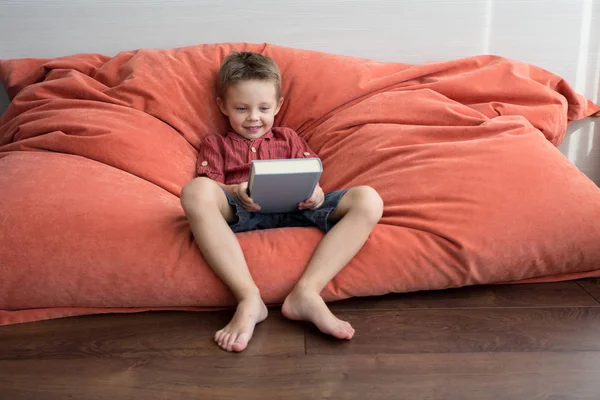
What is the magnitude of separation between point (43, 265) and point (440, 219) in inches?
34.4

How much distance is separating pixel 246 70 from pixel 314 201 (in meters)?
0.47

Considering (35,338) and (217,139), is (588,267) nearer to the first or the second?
(217,139)

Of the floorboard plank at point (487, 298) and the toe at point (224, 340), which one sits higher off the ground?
the toe at point (224, 340)

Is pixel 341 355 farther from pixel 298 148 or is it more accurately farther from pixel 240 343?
pixel 298 148

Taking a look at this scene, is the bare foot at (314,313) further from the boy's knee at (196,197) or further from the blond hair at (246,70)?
the blond hair at (246,70)

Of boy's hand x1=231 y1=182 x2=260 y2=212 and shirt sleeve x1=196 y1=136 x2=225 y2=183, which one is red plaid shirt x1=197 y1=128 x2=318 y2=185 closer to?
shirt sleeve x1=196 y1=136 x2=225 y2=183

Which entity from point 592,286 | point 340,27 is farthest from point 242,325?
point 340,27

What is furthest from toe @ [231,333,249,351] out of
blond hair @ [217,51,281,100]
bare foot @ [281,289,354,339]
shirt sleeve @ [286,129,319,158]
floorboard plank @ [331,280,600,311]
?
blond hair @ [217,51,281,100]

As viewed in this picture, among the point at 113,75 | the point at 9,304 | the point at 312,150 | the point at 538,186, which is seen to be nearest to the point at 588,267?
the point at 538,186

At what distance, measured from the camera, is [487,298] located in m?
1.32

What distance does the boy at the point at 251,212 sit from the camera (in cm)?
117

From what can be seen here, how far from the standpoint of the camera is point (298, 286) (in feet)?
3.97

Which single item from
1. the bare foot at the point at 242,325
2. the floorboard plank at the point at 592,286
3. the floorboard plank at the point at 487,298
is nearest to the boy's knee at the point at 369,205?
the floorboard plank at the point at 487,298

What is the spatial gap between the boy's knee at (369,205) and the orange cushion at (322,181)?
6 centimetres
